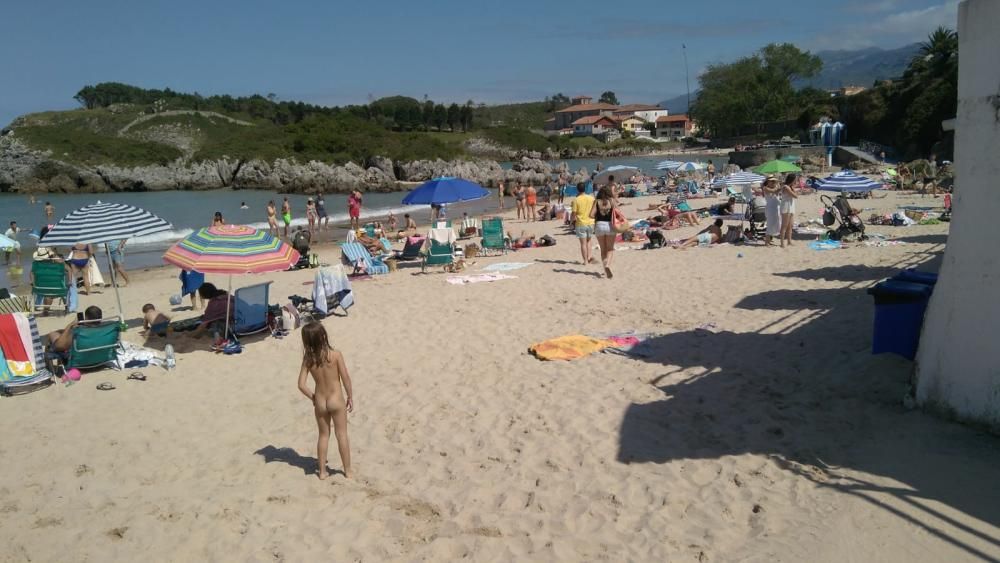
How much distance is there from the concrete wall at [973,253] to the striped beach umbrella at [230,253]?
6.32 meters

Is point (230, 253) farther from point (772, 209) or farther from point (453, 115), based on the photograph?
point (453, 115)

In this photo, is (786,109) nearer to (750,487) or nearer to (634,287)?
(634,287)

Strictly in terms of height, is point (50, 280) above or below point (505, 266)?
above

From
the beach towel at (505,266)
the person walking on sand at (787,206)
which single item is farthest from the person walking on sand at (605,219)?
the person walking on sand at (787,206)

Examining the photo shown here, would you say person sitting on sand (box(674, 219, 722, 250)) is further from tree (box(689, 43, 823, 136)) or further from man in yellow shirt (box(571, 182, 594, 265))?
tree (box(689, 43, 823, 136))

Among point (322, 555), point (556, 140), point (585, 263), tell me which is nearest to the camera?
point (322, 555)

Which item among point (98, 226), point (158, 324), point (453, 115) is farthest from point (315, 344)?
point (453, 115)

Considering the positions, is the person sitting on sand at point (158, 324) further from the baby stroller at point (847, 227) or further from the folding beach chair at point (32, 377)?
the baby stroller at point (847, 227)

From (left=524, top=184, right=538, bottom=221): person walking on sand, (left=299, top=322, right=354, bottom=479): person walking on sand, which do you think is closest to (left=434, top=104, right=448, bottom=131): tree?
(left=524, top=184, right=538, bottom=221): person walking on sand

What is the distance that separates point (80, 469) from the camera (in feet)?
17.3

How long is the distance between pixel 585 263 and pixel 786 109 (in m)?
78.9

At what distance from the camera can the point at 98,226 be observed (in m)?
8.48

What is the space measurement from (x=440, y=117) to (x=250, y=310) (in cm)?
10127

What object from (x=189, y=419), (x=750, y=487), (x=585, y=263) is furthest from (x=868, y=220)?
(x=189, y=419)
